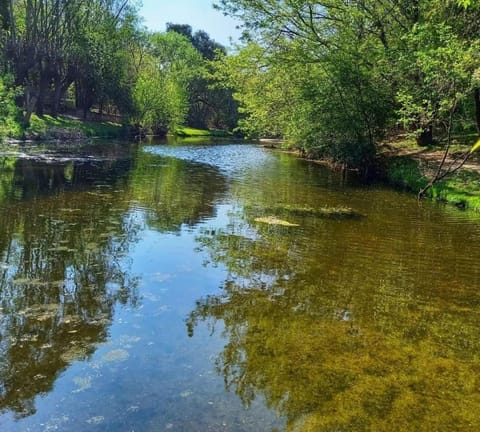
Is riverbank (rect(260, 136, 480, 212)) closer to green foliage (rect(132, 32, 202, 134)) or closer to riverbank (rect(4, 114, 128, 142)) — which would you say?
riverbank (rect(4, 114, 128, 142))

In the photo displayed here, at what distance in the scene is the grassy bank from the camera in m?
18.8

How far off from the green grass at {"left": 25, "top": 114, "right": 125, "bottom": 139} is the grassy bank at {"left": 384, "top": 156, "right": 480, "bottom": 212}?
3125 centimetres

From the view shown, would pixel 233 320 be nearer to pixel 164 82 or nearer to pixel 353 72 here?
pixel 353 72

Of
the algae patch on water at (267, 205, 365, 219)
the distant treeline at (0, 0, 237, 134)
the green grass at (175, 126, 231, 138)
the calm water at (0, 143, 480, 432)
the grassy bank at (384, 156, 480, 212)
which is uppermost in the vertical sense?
the distant treeline at (0, 0, 237, 134)

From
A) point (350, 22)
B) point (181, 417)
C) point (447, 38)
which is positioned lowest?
Result: point (181, 417)

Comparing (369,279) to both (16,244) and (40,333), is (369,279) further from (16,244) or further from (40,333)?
(16,244)

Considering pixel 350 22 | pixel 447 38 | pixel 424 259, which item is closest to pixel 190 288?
pixel 424 259

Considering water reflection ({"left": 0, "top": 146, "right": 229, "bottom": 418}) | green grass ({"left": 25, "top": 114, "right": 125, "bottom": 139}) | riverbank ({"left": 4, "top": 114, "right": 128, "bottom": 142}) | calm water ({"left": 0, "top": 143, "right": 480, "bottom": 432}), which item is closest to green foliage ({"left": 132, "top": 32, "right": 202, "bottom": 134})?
riverbank ({"left": 4, "top": 114, "right": 128, "bottom": 142})

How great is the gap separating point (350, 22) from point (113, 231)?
67.5ft

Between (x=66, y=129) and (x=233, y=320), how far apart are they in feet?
144

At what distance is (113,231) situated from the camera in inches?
496

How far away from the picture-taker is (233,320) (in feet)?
25.1

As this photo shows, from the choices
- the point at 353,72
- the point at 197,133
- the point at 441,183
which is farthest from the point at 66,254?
the point at 197,133

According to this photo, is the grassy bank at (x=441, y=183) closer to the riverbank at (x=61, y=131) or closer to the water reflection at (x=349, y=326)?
the water reflection at (x=349, y=326)
